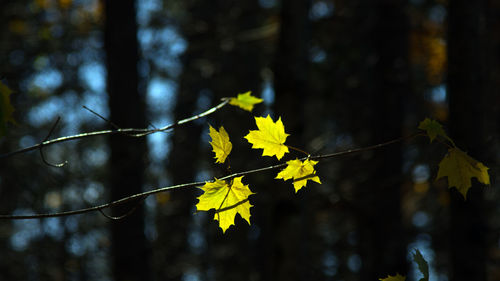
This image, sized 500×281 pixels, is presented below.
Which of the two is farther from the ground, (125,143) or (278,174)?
(125,143)

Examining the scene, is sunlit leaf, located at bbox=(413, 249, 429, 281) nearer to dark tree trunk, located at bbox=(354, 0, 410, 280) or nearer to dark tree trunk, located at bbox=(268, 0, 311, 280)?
dark tree trunk, located at bbox=(268, 0, 311, 280)

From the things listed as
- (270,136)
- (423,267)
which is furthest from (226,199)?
(423,267)

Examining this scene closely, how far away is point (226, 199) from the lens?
51.6 inches

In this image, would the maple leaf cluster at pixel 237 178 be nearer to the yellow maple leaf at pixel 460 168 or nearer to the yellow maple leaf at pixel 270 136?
the yellow maple leaf at pixel 270 136

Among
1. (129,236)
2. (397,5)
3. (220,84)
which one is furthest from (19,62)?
(397,5)

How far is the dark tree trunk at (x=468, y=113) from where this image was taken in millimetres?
3525

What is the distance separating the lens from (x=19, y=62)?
876cm

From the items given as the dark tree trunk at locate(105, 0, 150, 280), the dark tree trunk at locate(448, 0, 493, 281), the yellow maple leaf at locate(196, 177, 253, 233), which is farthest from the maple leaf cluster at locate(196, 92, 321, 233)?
the dark tree trunk at locate(105, 0, 150, 280)

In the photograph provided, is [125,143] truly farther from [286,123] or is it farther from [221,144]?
[221,144]

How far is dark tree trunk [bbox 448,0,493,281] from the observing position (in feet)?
11.6

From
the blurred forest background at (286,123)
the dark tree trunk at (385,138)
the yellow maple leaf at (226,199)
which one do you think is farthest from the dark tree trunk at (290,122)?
the yellow maple leaf at (226,199)

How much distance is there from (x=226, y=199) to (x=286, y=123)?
8.60 feet

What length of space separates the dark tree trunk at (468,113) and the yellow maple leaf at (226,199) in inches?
104

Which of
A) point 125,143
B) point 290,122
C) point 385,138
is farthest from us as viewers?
point 385,138
